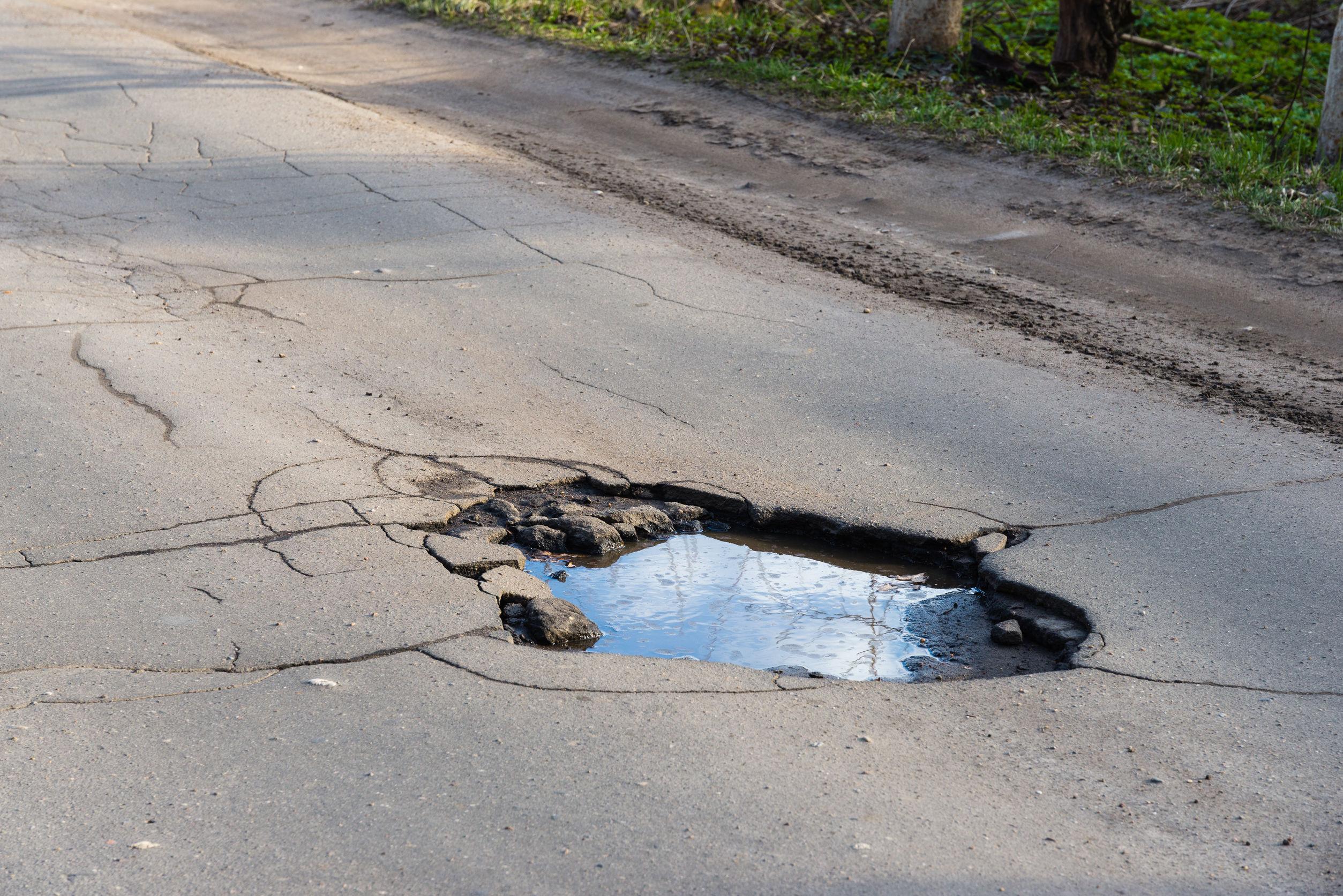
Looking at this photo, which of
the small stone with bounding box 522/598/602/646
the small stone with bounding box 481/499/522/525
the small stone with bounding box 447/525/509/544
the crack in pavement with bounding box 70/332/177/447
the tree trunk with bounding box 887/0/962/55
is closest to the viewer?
the small stone with bounding box 522/598/602/646

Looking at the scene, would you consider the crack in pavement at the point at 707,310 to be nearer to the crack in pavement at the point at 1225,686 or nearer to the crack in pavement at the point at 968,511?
the crack in pavement at the point at 968,511

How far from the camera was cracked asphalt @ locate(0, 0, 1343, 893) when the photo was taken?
286 centimetres

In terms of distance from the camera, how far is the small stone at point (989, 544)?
4.34 m

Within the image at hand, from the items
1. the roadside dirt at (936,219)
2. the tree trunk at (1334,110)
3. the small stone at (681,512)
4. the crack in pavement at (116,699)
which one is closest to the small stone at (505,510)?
the small stone at (681,512)

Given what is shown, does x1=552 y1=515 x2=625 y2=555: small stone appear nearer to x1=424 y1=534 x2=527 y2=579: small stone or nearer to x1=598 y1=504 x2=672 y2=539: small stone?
x1=598 y1=504 x2=672 y2=539: small stone

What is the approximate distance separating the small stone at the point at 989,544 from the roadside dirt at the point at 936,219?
6.51ft

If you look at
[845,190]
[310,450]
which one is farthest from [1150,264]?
[310,450]

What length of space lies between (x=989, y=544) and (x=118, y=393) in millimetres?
3734

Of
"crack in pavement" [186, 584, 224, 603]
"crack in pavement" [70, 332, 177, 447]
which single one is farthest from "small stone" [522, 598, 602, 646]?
"crack in pavement" [70, 332, 177, 447]

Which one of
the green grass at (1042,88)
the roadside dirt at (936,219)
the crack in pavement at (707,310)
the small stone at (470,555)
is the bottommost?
the small stone at (470,555)

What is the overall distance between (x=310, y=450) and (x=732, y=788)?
256cm

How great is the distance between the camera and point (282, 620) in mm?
3670

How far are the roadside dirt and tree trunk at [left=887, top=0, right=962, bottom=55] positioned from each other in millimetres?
2098

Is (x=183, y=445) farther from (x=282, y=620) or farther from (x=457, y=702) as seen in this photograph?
(x=457, y=702)
